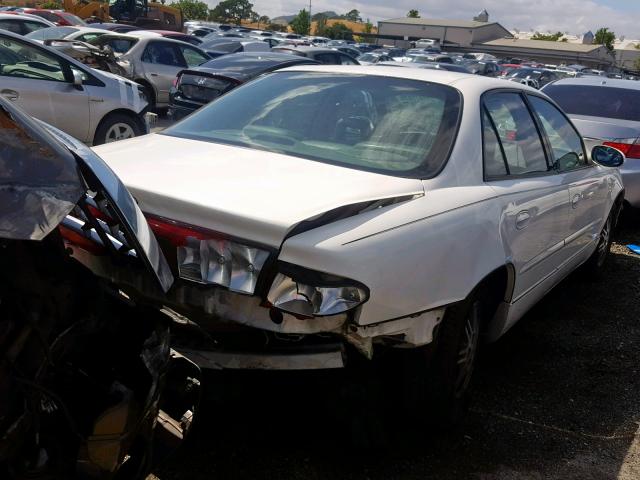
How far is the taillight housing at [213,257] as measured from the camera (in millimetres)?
2363

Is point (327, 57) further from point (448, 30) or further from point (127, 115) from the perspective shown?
point (448, 30)

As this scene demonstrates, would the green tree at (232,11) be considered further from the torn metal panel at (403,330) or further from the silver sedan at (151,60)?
the torn metal panel at (403,330)

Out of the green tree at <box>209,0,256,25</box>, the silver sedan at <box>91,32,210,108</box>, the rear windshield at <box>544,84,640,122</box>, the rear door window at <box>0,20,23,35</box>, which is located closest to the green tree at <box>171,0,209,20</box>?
the green tree at <box>209,0,256,25</box>

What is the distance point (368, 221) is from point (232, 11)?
97.0 metres

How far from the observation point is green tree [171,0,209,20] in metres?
80.4

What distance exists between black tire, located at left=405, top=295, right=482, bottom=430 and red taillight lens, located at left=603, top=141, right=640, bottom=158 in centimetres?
439

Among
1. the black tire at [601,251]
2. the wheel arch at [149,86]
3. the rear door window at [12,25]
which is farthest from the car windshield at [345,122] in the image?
the rear door window at [12,25]

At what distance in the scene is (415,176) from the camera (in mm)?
2965

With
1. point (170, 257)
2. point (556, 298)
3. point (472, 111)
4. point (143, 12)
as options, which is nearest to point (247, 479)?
point (170, 257)

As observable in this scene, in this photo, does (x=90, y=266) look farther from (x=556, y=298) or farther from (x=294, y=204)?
(x=556, y=298)

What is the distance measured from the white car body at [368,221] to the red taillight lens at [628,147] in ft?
11.5

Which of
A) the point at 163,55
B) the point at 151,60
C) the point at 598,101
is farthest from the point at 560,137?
the point at 163,55

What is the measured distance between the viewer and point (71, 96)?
7.79 m

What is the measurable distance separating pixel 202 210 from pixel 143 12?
31609 millimetres
